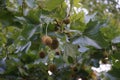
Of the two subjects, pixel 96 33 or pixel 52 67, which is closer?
pixel 96 33

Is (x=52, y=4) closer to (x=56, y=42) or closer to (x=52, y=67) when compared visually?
(x=56, y=42)

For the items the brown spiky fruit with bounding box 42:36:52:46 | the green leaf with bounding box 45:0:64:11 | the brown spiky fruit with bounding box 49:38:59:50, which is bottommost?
the brown spiky fruit with bounding box 49:38:59:50

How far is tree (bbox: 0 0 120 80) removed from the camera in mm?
1403

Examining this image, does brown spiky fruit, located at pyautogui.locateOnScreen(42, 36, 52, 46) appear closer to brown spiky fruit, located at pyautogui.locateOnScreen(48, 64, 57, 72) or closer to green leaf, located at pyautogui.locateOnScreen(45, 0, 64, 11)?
green leaf, located at pyautogui.locateOnScreen(45, 0, 64, 11)

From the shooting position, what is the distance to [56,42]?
1.38m

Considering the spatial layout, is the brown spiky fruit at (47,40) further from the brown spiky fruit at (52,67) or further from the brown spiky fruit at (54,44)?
the brown spiky fruit at (52,67)

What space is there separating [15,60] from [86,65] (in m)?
0.34

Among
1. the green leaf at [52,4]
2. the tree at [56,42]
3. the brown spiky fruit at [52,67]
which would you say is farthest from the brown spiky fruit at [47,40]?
the brown spiky fruit at [52,67]

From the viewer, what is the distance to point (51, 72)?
164cm

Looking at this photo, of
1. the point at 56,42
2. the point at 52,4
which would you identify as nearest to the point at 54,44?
the point at 56,42

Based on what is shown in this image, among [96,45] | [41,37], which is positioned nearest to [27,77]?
[41,37]

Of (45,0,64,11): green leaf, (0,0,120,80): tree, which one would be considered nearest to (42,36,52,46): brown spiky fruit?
(0,0,120,80): tree

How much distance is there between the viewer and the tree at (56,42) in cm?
140

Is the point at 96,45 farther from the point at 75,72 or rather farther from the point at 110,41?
the point at 75,72
